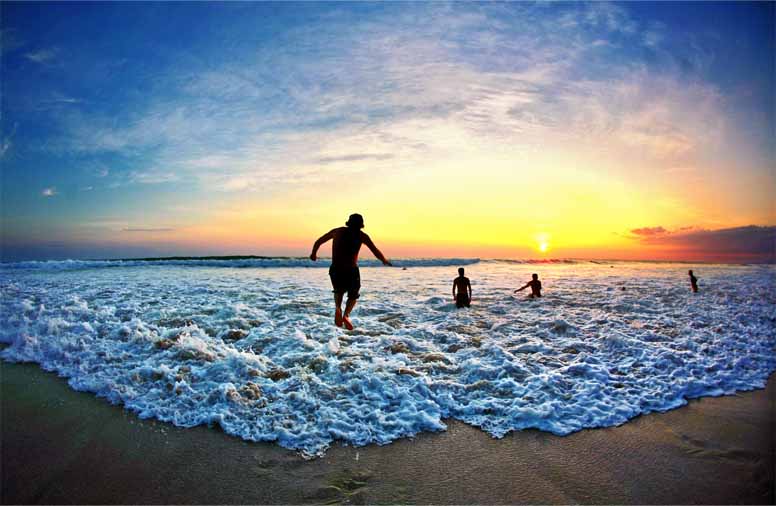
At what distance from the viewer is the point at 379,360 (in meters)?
8.13

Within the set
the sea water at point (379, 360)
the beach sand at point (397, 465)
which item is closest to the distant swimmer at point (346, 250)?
the sea water at point (379, 360)

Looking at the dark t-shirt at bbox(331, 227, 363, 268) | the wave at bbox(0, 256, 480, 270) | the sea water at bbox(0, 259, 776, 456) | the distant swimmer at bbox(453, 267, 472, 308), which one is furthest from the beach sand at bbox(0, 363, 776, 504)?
the wave at bbox(0, 256, 480, 270)

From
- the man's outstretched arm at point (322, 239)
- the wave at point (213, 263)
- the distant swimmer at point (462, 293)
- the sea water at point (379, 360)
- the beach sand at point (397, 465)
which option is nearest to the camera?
the beach sand at point (397, 465)

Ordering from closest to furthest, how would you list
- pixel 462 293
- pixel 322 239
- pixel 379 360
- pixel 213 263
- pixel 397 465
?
1. pixel 397 465
2. pixel 322 239
3. pixel 379 360
4. pixel 462 293
5. pixel 213 263

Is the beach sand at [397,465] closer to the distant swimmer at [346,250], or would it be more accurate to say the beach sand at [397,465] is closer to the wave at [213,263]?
the distant swimmer at [346,250]

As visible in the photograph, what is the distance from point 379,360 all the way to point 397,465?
11.4 feet

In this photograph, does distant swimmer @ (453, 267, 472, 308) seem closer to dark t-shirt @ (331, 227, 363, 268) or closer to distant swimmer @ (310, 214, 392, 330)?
distant swimmer @ (310, 214, 392, 330)

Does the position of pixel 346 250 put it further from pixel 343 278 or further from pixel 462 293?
pixel 462 293

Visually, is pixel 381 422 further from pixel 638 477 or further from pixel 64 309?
pixel 64 309

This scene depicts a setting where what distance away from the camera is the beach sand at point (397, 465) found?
13.7 feet

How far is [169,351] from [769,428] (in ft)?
35.2

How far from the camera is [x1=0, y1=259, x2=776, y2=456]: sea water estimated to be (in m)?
5.93

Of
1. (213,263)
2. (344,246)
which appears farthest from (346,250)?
(213,263)

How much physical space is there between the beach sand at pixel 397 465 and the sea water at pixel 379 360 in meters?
0.39
